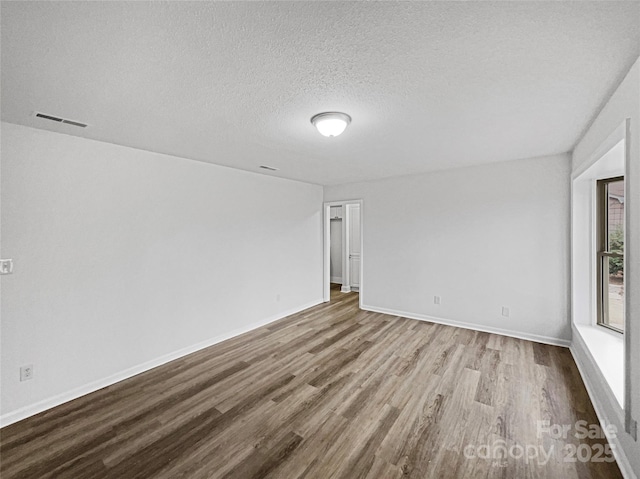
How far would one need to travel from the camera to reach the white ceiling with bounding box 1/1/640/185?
1.17 meters

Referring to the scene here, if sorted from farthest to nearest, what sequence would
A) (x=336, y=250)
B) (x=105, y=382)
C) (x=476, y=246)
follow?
(x=336, y=250)
(x=476, y=246)
(x=105, y=382)

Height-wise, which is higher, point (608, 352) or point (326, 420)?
point (608, 352)

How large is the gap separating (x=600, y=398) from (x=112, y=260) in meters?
4.55

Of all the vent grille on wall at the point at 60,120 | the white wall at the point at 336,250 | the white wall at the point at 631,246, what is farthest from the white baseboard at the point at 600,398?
the white wall at the point at 336,250

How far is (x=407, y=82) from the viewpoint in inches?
67.4

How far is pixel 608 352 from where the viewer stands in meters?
2.46

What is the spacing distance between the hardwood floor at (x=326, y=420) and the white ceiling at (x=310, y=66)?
2453 millimetres

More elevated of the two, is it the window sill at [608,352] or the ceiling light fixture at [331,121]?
the ceiling light fixture at [331,121]

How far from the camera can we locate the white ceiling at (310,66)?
117cm

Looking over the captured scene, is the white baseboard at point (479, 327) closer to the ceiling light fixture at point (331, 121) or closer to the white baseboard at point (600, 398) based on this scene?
the white baseboard at point (600, 398)

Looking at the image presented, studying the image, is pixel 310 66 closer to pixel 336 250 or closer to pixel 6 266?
pixel 6 266

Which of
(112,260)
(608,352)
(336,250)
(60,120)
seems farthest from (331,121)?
(336,250)

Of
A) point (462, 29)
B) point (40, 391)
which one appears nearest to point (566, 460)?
point (462, 29)

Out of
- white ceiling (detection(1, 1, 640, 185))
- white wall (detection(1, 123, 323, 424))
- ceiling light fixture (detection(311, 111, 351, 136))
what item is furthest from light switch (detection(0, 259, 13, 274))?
ceiling light fixture (detection(311, 111, 351, 136))
